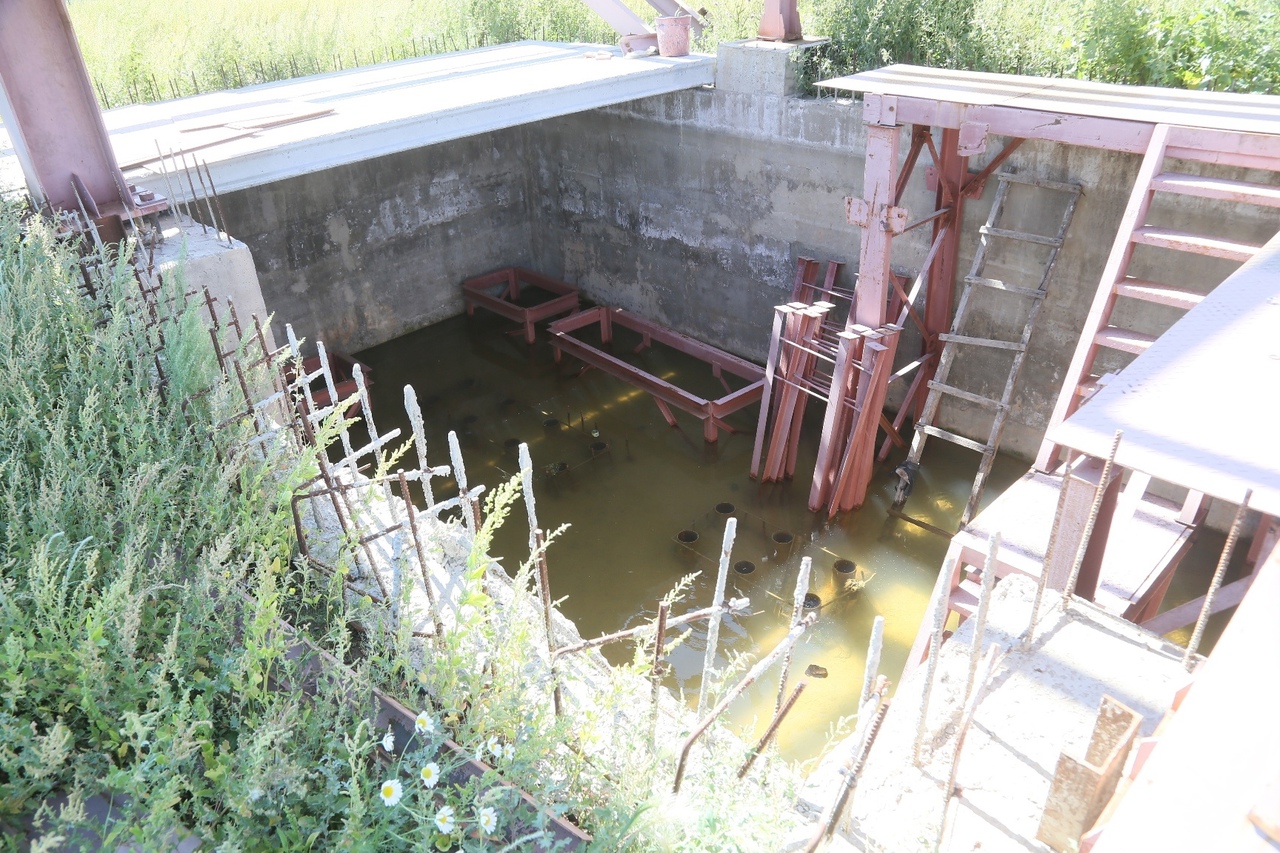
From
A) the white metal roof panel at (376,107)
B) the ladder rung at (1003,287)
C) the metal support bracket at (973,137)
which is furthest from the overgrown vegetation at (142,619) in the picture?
the ladder rung at (1003,287)

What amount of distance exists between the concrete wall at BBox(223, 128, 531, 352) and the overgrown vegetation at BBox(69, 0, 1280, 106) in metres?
2.02

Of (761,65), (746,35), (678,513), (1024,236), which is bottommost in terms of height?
(678,513)

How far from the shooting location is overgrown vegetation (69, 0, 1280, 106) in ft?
23.7

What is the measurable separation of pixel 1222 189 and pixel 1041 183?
2446 millimetres

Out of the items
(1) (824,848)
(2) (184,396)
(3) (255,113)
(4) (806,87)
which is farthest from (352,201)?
(1) (824,848)

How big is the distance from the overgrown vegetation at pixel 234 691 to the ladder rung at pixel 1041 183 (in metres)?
6.20

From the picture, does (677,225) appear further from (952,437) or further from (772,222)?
(952,437)

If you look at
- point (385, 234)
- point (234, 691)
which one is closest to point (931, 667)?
point (234, 691)

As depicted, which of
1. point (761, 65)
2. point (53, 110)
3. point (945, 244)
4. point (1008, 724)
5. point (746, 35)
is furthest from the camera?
point (746, 35)

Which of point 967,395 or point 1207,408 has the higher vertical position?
point 1207,408

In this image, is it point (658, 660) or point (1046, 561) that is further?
point (1046, 561)

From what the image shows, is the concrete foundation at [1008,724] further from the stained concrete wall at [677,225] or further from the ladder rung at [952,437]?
the stained concrete wall at [677,225]

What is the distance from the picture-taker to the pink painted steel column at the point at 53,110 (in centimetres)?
550

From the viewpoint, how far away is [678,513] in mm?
8312
